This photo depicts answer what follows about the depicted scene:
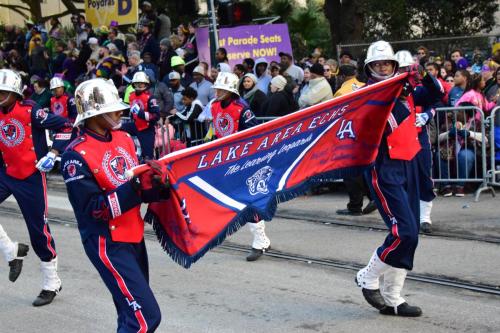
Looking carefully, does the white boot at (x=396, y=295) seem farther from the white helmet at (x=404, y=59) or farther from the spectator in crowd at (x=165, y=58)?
the spectator in crowd at (x=165, y=58)

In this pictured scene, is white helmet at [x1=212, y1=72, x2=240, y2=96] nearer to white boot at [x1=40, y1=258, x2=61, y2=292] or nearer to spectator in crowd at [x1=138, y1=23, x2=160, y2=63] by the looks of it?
white boot at [x1=40, y1=258, x2=61, y2=292]

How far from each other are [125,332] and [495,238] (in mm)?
5803

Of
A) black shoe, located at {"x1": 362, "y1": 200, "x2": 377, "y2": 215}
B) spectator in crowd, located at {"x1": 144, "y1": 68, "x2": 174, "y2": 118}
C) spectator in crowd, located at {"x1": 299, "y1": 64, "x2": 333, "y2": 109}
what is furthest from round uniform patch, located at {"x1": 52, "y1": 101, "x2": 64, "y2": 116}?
black shoe, located at {"x1": 362, "y1": 200, "x2": 377, "y2": 215}

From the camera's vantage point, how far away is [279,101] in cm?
1485

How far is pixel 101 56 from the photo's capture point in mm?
21766

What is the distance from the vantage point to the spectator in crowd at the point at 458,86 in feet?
43.7

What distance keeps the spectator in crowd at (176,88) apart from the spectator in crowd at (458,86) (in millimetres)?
5710

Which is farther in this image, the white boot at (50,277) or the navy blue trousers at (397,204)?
the white boot at (50,277)

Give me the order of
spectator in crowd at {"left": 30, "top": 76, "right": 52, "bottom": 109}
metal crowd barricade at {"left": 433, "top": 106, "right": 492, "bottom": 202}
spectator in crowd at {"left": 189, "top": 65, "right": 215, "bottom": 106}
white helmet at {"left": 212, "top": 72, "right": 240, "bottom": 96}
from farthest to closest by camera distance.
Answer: spectator in crowd at {"left": 30, "top": 76, "right": 52, "bottom": 109} < spectator in crowd at {"left": 189, "top": 65, "right": 215, "bottom": 106} < metal crowd barricade at {"left": 433, "top": 106, "right": 492, "bottom": 202} < white helmet at {"left": 212, "top": 72, "right": 240, "bottom": 96}

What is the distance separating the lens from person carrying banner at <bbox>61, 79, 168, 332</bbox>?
5469 millimetres

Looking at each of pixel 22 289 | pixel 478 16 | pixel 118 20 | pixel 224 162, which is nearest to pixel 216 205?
pixel 224 162

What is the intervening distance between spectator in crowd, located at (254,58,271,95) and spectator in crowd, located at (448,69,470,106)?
3.85m

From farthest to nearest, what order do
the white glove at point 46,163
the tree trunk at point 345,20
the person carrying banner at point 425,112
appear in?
1. the tree trunk at point 345,20
2. the white glove at point 46,163
3. the person carrying banner at point 425,112

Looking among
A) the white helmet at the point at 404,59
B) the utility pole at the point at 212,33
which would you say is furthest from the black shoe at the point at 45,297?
the utility pole at the point at 212,33
